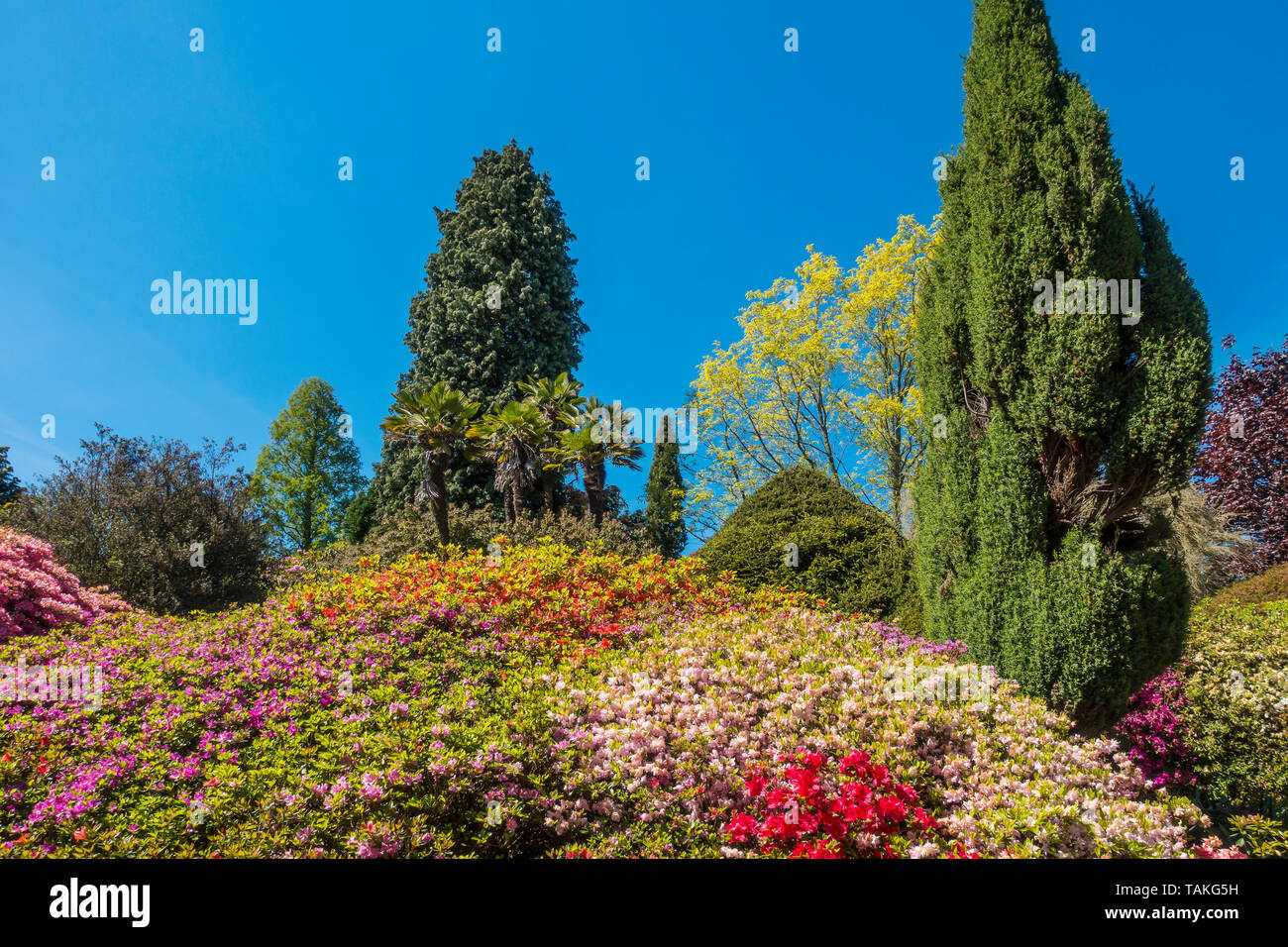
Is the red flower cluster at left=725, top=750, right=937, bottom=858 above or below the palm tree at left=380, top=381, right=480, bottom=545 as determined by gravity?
below

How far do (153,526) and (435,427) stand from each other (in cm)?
594

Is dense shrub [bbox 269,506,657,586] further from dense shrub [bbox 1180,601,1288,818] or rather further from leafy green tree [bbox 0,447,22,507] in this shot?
leafy green tree [bbox 0,447,22,507]

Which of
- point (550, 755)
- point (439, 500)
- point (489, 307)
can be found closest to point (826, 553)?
point (550, 755)

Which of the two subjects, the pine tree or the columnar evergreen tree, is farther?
the pine tree

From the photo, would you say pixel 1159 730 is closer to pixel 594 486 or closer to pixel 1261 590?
pixel 1261 590

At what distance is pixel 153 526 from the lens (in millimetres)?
13047

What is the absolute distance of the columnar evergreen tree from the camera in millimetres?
6027

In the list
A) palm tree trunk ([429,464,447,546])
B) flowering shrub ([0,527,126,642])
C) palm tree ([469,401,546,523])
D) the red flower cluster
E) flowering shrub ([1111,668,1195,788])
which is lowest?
flowering shrub ([1111,668,1195,788])

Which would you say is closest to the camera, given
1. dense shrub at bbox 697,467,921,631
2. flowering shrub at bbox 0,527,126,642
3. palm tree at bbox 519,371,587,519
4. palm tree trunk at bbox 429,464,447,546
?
flowering shrub at bbox 0,527,126,642

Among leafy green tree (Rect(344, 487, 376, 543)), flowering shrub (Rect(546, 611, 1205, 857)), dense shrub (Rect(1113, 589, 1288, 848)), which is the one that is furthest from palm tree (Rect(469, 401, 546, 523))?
dense shrub (Rect(1113, 589, 1288, 848))

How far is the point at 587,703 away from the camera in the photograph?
182 inches

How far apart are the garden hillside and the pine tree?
55.4 ft

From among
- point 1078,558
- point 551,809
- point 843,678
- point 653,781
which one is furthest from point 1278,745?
point 551,809
